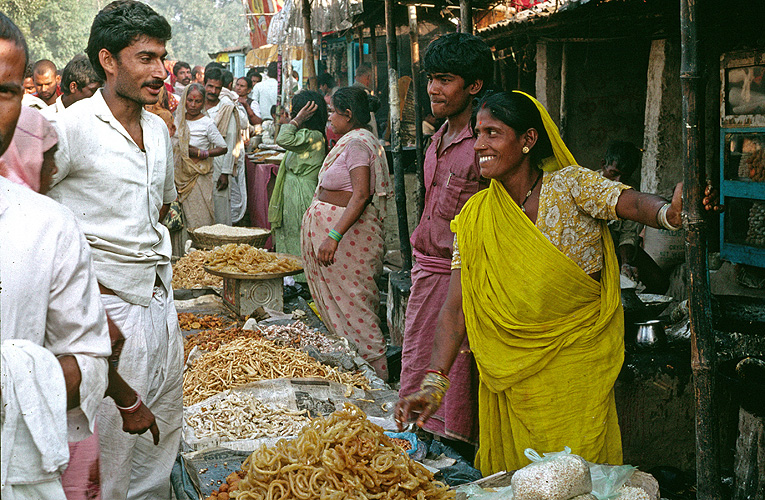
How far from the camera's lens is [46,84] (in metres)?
7.69

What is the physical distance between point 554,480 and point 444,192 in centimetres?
183

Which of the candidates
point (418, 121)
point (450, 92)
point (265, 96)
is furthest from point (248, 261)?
point (265, 96)

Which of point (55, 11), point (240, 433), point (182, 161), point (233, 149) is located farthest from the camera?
point (55, 11)

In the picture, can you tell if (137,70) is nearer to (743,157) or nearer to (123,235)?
(123,235)

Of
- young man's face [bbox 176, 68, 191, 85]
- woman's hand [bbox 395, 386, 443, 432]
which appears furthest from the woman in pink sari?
A: young man's face [bbox 176, 68, 191, 85]

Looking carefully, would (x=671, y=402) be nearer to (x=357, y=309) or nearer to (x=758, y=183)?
(x=758, y=183)

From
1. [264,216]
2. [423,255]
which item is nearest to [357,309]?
[423,255]

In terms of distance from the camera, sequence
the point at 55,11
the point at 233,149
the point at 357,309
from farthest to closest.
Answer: the point at 55,11
the point at 233,149
the point at 357,309

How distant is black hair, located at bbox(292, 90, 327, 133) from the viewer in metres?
7.85

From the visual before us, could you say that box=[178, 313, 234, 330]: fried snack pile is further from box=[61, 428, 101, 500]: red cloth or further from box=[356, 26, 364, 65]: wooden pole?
box=[356, 26, 364, 65]: wooden pole

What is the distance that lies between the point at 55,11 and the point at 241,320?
33906 mm

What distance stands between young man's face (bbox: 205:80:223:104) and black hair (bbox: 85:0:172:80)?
7989 millimetres

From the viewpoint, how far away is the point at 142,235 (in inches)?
117

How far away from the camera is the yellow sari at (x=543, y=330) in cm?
299
